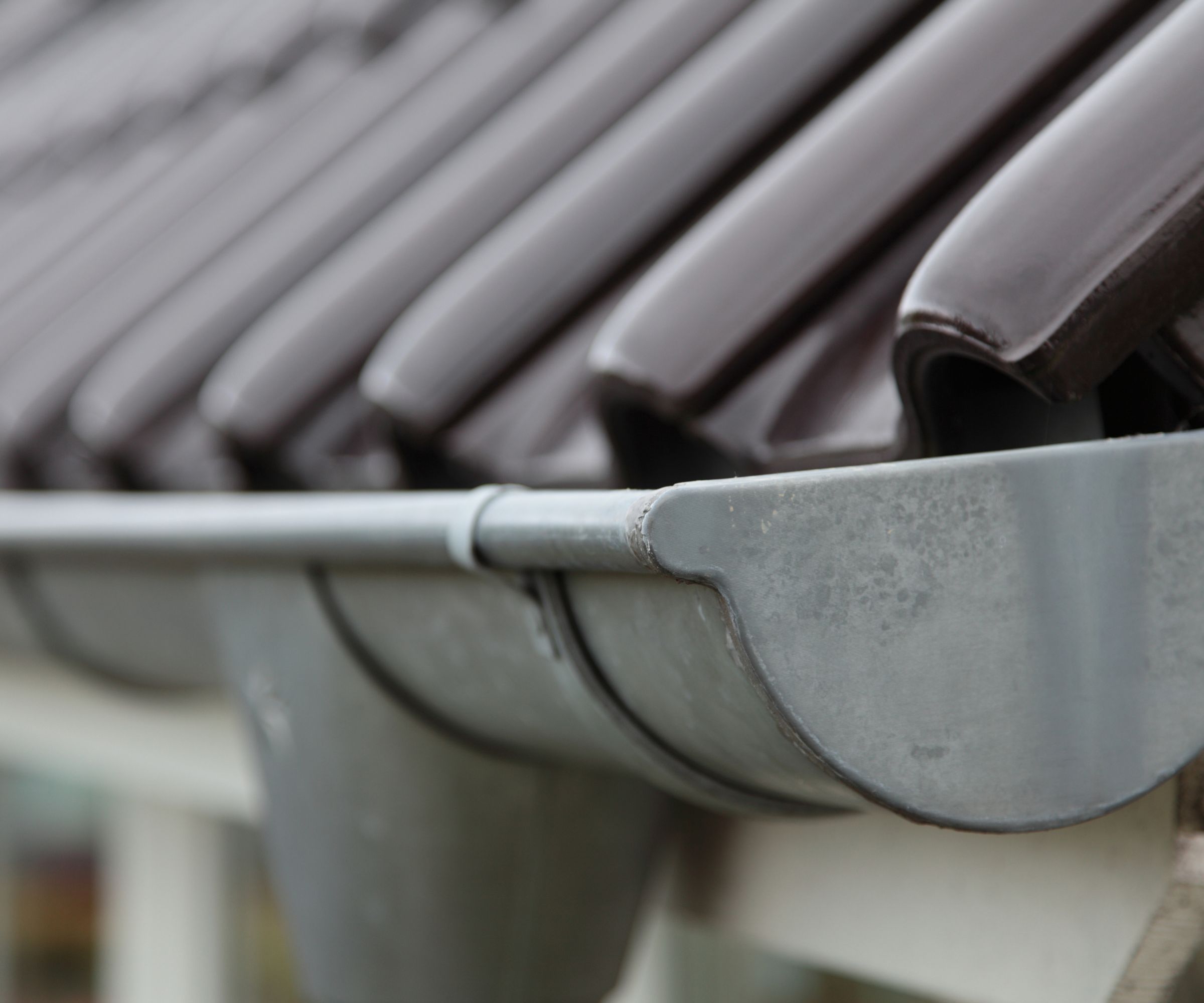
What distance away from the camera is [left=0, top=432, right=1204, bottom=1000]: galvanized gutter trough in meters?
0.63

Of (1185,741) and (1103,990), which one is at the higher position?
(1185,741)

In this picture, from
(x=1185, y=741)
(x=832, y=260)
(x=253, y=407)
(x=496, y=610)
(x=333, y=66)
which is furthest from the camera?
(x=333, y=66)

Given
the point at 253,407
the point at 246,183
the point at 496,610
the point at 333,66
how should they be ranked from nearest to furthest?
the point at 496,610 < the point at 253,407 < the point at 246,183 < the point at 333,66

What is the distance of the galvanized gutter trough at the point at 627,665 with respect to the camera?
0.63 metres

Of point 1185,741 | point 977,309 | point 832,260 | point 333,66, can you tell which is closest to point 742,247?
point 832,260

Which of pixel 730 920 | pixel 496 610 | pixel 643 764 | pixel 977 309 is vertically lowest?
pixel 730 920

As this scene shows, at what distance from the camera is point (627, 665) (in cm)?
79

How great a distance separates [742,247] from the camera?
102cm

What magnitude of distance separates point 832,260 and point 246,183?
122 cm

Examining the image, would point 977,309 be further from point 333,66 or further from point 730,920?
point 333,66

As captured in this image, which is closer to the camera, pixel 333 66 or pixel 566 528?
pixel 566 528

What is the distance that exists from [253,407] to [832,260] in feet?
2.04

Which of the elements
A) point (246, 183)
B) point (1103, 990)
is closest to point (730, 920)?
point (1103, 990)

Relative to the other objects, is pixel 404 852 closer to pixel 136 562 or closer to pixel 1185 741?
pixel 136 562
